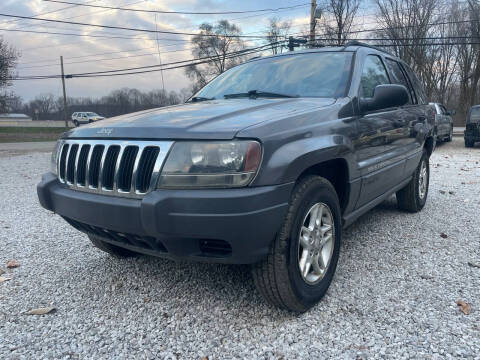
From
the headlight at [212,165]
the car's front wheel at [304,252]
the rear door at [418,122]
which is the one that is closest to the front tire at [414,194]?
the rear door at [418,122]

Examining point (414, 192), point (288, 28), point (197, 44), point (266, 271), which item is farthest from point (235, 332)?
point (197, 44)

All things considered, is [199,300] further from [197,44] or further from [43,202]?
[197,44]

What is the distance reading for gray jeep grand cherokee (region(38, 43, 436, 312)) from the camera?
181 centimetres

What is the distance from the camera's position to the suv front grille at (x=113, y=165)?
193cm

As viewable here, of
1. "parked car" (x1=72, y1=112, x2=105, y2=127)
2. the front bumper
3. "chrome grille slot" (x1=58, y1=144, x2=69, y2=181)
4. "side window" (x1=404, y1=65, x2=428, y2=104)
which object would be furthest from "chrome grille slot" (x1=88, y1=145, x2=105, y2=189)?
"parked car" (x1=72, y1=112, x2=105, y2=127)

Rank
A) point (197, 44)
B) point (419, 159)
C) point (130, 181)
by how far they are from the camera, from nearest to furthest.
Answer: point (130, 181)
point (419, 159)
point (197, 44)

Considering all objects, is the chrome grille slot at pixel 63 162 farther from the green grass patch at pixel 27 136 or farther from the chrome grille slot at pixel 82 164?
the green grass patch at pixel 27 136

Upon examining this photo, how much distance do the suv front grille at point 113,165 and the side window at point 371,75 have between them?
A: 182cm

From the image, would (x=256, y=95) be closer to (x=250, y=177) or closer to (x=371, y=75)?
(x=371, y=75)

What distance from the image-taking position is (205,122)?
2.02 m

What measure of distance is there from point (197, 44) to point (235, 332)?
154 ft

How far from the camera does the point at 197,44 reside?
148 ft

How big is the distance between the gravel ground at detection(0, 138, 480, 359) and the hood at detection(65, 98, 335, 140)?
1.16 m

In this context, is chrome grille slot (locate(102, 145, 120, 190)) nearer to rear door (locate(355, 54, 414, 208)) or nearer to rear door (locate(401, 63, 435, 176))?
rear door (locate(355, 54, 414, 208))
